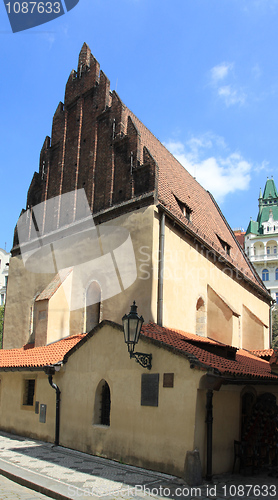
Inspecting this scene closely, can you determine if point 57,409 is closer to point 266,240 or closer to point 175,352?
point 175,352

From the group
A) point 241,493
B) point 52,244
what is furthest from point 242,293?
point 241,493

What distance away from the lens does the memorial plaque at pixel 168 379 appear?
29.9 ft

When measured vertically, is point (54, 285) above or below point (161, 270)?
below

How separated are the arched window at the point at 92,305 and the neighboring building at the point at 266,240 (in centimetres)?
3719

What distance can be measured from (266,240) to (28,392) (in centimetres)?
4363

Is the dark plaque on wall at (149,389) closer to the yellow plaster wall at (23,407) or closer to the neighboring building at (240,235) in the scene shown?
the yellow plaster wall at (23,407)

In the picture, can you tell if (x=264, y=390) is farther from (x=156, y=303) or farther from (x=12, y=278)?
(x=12, y=278)

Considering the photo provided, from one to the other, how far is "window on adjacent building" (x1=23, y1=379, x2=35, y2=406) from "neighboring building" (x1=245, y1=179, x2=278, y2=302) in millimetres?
40086

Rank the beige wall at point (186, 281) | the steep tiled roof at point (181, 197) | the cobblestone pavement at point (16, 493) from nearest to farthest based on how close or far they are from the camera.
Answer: the cobblestone pavement at point (16, 493) → the beige wall at point (186, 281) → the steep tiled roof at point (181, 197)

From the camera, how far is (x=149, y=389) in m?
Answer: 9.46

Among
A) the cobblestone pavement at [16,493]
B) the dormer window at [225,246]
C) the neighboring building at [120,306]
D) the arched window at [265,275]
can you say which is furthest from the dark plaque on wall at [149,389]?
the arched window at [265,275]

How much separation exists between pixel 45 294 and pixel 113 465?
7.69 metres

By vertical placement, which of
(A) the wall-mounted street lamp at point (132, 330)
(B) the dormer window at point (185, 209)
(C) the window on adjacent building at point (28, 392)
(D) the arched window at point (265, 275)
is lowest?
(C) the window on adjacent building at point (28, 392)

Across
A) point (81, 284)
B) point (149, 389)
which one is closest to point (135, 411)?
point (149, 389)
